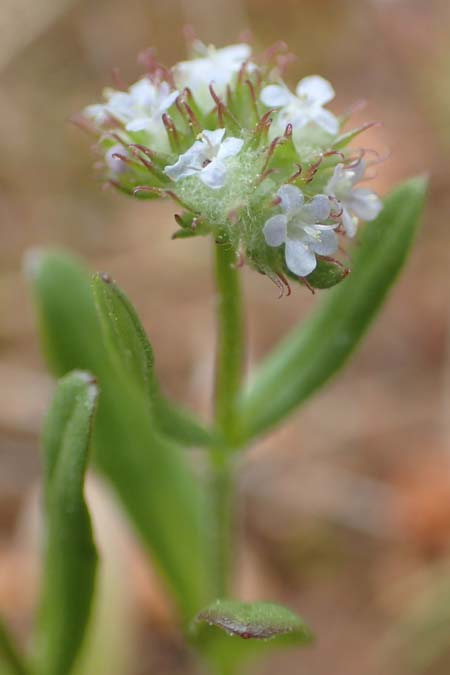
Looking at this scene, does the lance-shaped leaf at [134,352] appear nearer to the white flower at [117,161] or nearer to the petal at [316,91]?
the white flower at [117,161]

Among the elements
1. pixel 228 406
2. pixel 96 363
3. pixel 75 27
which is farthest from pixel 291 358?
pixel 75 27

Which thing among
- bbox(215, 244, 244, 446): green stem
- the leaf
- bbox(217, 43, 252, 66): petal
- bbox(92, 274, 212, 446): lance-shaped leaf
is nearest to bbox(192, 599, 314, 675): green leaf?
the leaf

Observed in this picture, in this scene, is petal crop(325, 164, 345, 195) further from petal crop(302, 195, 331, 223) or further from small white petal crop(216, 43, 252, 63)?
small white petal crop(216, 43, 252, 63)

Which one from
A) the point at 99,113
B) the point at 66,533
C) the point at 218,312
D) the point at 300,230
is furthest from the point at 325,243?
the point at 66,533

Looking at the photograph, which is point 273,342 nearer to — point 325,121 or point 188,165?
point 325,121

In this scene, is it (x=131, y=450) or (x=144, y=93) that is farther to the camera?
(x=131, y=450)

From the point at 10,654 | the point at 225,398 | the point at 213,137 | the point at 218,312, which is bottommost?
the point at 10,654

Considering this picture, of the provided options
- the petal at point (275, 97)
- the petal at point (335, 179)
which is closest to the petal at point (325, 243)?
the petal at point (335, 179)
